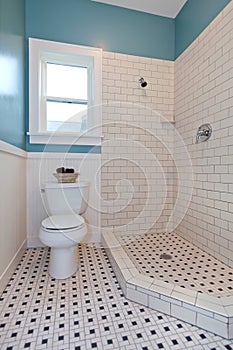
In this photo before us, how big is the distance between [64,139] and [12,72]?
0.75m

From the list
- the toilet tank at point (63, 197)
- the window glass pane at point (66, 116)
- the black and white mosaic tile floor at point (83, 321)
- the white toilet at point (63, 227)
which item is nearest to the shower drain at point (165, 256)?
the black and white mosaic tile floor at point (83, 321)

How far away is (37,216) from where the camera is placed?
2.23 metres

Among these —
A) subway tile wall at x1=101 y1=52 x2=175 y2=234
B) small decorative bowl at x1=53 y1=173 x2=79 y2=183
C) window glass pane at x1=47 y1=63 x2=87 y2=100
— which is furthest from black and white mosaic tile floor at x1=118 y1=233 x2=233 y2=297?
window glass pane at x1=47 y1=63 x2=87 y2=100

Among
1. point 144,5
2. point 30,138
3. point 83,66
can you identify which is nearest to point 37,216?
point 30,138

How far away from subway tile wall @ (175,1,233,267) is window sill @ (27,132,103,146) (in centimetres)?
103

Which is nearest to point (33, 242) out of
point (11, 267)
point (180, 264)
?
point (11, 267)

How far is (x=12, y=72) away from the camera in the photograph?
1.74 m

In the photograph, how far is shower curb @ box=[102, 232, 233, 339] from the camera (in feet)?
3.68

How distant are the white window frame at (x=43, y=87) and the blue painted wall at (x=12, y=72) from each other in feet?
0.34

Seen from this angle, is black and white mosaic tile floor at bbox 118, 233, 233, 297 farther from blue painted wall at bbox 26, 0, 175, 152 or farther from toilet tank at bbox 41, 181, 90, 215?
blue painted wall at bbox 26, 0, 175, 152

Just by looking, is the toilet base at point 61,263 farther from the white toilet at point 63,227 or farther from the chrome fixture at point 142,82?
the chrome fixture at point 142,82

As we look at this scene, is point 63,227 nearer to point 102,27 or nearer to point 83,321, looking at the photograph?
point 83,321

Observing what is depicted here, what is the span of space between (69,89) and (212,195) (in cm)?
187

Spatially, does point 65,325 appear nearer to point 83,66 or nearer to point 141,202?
point 141,202
